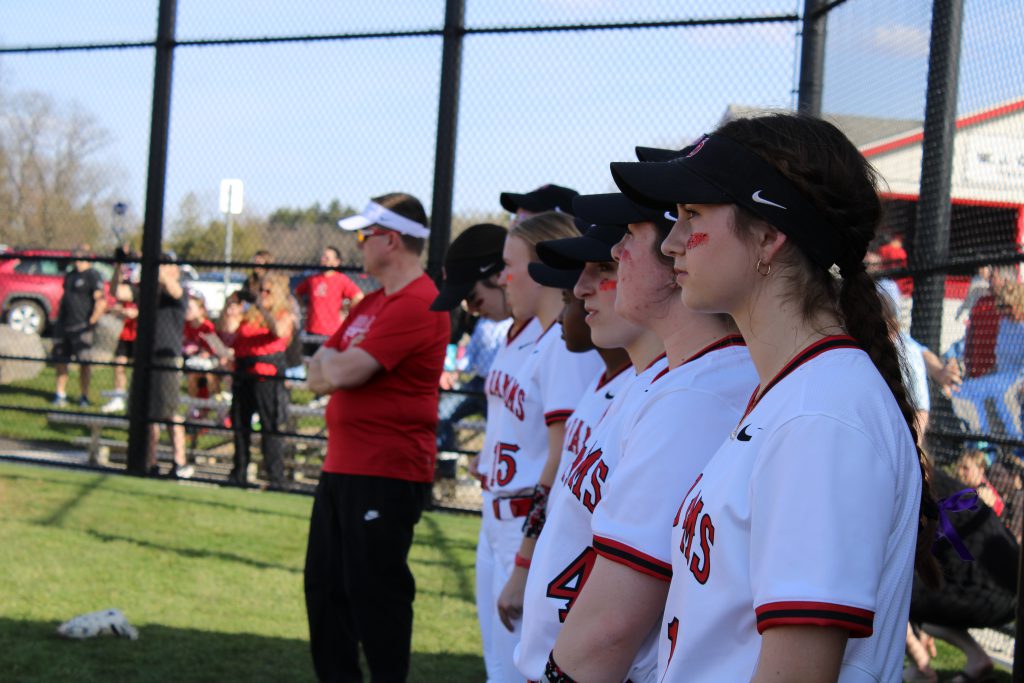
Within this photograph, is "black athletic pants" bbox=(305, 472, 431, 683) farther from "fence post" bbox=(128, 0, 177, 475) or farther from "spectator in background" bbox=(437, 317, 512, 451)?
"fence post" bbox=(128, 0, 177, 475)

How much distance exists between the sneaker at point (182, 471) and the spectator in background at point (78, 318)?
1018 millimetres

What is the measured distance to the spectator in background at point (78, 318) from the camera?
8.15m

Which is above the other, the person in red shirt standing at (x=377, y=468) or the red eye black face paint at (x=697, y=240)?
the red eye black face paint at (x=697, y=240)

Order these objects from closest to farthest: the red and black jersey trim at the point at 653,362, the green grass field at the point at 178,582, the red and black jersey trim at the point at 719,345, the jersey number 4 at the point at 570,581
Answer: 1. the red and black jersey trim at the point at 719,345
2. the jersey number 4 at the point at 570,581
3. the red and black jersey trim at the point at 653,362
4. the green grass field at the point at 178,582

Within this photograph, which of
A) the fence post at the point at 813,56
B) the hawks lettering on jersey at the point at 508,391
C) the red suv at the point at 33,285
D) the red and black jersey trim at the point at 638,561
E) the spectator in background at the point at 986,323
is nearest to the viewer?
the red and black jersey trim at the point at 638,561

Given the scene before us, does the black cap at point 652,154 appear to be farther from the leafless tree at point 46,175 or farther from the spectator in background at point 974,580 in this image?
the leafless tree at point 46,175

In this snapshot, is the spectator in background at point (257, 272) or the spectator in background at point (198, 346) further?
the spectator in background at point (198, 346)

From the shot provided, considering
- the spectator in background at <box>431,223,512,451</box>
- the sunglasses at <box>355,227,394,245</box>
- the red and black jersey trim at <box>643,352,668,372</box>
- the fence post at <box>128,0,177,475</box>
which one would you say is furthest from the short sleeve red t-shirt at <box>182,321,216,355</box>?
the red and black jersey trim at <box>643,352,668,372</box>

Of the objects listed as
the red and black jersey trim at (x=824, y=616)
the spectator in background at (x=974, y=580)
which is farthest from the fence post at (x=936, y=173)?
the red and black jersey trim at (x=824, y=616)

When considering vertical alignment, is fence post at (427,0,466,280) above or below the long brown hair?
above

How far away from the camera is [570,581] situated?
2252 millimetres

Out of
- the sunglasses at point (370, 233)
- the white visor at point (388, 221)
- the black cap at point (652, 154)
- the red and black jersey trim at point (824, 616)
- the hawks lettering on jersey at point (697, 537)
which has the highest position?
the black cap at point (652, 154)

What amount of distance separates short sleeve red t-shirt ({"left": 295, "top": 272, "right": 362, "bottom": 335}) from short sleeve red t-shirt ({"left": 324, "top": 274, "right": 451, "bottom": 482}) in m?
2.71

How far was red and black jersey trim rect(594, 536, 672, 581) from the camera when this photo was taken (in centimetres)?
181
